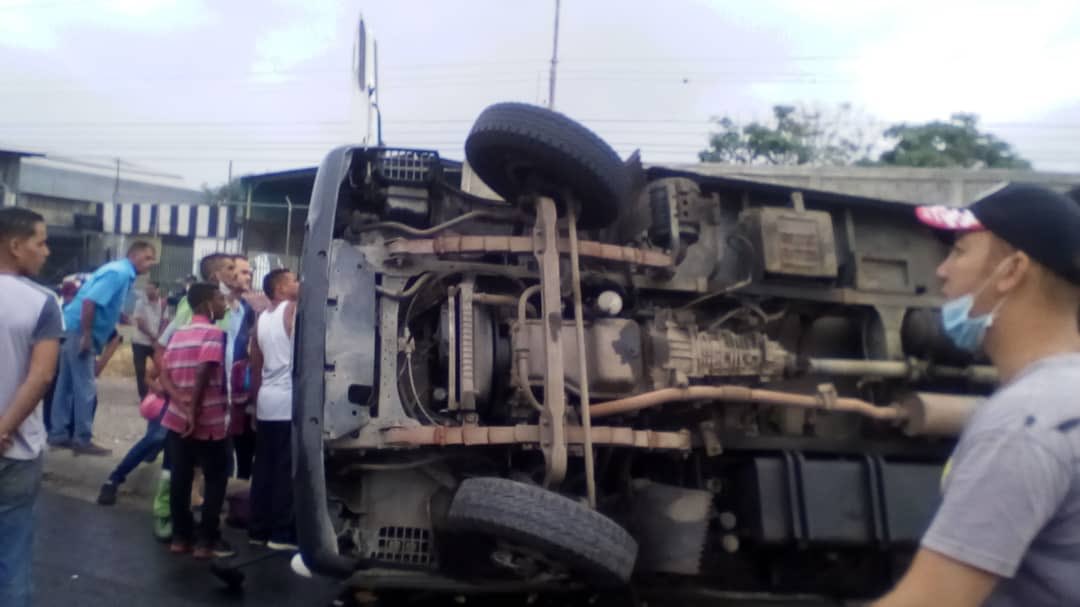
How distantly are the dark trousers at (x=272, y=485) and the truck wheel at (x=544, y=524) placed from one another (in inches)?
88.7

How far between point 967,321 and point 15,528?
322 centimetres

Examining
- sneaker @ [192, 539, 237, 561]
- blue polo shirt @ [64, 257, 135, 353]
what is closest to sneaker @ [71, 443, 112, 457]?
blue polo shirt @ [64, 257, 135, 353]

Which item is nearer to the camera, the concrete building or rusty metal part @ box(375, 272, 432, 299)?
rusty metal part @ box(375, 272, 432, 299)

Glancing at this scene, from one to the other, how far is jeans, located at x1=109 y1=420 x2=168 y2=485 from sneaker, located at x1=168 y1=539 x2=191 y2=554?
2.71ft

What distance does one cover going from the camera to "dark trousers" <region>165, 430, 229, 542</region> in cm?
489

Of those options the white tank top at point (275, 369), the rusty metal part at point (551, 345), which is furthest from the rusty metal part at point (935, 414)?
the white tank top at point (275, 369)

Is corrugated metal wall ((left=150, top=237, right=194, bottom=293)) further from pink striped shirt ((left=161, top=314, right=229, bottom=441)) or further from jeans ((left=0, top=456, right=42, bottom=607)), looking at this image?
jeans ((left=0, top=456, right=42, bottom=607))

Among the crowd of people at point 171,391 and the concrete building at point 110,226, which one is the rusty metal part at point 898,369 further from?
→ the concrete building at point 110,226

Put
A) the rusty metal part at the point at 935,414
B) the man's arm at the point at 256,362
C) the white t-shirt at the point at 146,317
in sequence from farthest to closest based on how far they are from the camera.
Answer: the white t-shirt at the point at 146,317 → the man's arm at the point at 256,362 → the rusty metal part at the point at 935,414

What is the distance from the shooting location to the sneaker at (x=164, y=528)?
525 centimetres

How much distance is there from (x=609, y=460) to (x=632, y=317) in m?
0.65

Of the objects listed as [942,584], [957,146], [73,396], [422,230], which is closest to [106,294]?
[73,396]

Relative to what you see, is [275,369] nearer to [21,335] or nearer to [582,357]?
[21,335]

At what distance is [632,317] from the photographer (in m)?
3.95
